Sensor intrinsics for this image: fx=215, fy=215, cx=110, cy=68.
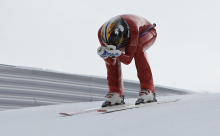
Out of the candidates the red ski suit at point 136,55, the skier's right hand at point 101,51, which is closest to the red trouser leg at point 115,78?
the red ski suit at point 136,55

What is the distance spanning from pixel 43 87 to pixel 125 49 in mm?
2009

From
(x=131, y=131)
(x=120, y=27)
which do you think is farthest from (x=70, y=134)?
(x=120, y=27)

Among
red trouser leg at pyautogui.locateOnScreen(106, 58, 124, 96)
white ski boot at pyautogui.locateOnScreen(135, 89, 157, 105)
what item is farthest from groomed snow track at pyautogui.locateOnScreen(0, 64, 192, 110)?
white ski boot at pyautogui.locateOnScreen(135, 89, 157, 105)

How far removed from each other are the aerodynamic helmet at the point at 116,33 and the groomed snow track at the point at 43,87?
194cm

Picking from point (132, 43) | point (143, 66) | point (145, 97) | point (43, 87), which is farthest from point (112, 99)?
point (43, 87)

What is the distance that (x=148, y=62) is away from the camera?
2.17m

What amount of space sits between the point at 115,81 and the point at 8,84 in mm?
1898

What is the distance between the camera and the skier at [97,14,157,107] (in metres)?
1.88

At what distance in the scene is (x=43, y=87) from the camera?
11.5 ft

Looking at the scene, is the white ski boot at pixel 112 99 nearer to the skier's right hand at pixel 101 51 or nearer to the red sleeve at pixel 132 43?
the red sleeve at pixel 132 43

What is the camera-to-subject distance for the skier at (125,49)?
188cm

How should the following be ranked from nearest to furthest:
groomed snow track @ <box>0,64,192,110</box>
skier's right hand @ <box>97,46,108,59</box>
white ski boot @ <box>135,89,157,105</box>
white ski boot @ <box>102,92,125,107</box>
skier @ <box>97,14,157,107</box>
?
1. skier's right hand @ <box>97,46,108,59</box>
2. skier @ <box>97,14,157,107</box>
3. white ski boot @ <box>135,89,157,105</box>
4. white ski boot @ <box>102,92,125,107</box>
5. groomed snow track @ <box>0,64,192,110</box>

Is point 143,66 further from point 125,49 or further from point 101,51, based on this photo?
point 101,51

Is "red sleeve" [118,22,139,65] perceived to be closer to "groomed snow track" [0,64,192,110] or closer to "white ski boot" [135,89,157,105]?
"white ski boot" [135,89,157,105]
